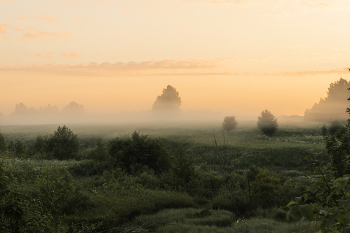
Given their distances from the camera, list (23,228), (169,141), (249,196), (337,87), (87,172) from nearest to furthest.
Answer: (23,228) < (249,196) < (87,172) < (169,141) < (337,87)

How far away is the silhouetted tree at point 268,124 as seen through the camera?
63.0 metres

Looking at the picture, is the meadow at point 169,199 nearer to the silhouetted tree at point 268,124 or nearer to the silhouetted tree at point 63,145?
the silhouetted tree at point 63,145

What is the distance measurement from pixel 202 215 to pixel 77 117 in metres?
187

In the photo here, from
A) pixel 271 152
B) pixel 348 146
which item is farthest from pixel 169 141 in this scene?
pixel 348 146

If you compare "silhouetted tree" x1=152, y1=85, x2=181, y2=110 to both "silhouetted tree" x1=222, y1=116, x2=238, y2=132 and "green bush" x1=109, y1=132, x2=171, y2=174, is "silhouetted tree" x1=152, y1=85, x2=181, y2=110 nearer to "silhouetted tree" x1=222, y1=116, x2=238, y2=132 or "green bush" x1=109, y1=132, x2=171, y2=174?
"silhouetted tree" x1=222, y1=116, x2=238, y2=132

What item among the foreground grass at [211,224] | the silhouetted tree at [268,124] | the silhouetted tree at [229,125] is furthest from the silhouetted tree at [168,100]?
the foreground grass at [211,224]

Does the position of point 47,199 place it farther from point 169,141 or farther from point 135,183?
point 169,141

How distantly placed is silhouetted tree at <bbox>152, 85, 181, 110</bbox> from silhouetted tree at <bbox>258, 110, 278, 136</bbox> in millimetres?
63449

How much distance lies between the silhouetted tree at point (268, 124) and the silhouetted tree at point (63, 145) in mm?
43295

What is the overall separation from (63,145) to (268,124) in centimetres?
4542

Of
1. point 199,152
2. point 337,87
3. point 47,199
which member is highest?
point 337,87

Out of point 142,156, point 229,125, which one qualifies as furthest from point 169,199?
point 229,125

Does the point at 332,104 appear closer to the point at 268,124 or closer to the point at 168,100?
the point at 268,124

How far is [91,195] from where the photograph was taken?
1912 centimetres
